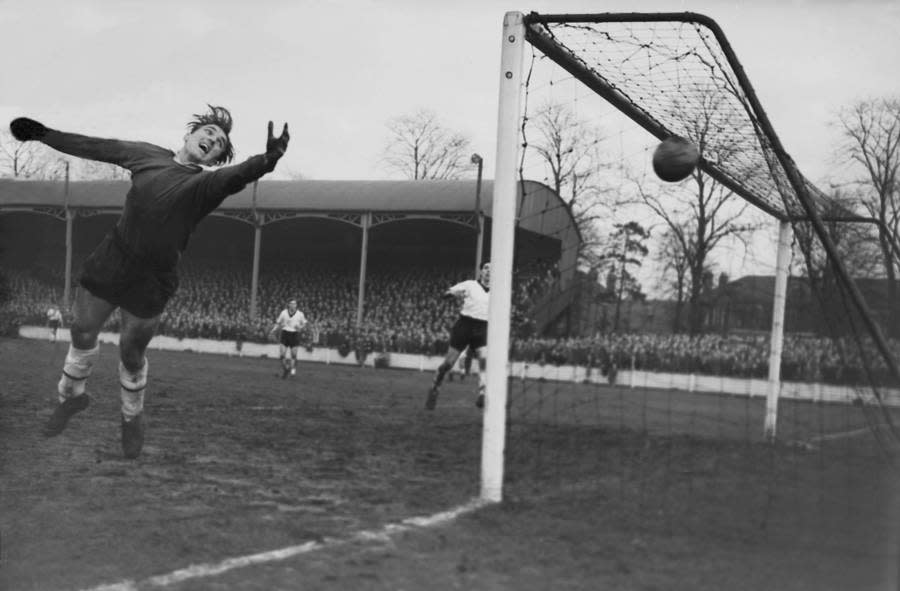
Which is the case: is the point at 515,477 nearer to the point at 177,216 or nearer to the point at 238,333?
the point at 177,216

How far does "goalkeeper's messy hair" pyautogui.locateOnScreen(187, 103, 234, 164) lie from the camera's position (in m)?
4.96

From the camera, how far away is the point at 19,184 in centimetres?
607

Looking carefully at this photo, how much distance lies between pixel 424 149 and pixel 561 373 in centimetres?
838

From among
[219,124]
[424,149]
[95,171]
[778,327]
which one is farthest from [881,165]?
[424,149]

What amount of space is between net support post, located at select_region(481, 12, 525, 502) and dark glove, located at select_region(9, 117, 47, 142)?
2595 mm

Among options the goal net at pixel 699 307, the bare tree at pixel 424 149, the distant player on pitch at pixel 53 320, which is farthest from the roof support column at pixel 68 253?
the bare tree at pixel 424 149

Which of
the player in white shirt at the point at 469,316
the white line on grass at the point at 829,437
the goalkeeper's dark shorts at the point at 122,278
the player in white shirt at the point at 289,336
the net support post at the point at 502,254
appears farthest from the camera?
the player in white shirt at the point at 289,336

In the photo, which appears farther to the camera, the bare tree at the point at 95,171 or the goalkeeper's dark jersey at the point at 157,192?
the bare tree at the point at 95,171

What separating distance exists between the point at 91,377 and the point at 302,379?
7.72 metres

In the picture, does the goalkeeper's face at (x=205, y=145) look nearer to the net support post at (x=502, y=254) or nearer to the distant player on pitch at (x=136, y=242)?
the distant player on pitch at (x=136, y=242)

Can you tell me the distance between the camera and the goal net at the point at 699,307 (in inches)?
157

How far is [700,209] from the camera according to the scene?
12.3 m

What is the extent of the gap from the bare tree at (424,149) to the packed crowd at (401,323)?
139 inches

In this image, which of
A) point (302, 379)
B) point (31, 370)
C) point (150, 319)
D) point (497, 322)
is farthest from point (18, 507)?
point (302, 379)
